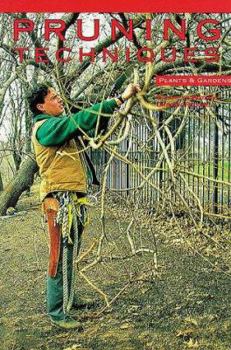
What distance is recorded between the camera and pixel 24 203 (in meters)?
6.57

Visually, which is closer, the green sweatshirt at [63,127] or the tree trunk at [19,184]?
the green sweatshirt at [63,127]

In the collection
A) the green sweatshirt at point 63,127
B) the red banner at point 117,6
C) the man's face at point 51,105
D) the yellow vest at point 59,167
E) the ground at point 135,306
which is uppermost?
the red banner at point 117,6

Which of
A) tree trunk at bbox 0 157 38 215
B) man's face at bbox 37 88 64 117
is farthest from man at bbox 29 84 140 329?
tree trunk at bbox 0 157 38 215

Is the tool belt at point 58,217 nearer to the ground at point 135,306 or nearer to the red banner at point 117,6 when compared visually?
the ground at point 135,306

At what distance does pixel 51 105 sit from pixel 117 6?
516 mm

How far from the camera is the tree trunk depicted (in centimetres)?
591

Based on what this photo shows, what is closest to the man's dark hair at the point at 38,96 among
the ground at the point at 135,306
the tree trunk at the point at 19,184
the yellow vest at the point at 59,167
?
the yellow vest at the point at 59,167

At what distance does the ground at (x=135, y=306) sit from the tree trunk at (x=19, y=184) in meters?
2.02

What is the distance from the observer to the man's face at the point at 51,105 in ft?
7.90

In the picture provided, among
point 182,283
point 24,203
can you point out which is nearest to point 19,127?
point 24,203

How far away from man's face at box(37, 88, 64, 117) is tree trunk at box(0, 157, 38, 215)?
3524 millimetres

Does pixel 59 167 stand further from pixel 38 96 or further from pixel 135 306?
pixel 135 306

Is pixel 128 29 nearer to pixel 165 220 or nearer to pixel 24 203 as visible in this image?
pixel 165 220

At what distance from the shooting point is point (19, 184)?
19.5 ft
